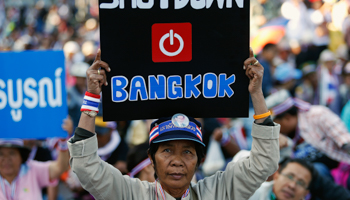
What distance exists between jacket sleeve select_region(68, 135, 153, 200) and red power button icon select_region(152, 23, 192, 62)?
58 centimetres

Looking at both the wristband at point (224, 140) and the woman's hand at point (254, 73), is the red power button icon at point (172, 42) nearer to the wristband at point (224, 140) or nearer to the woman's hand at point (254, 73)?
the woman's hand at point (254, 73)

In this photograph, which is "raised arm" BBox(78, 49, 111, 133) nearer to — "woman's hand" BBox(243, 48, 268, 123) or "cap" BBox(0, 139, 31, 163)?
"woman's hand" BBox(243, 48, 268, 123)

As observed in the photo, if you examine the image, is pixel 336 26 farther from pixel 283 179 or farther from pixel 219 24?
pixel 219 24

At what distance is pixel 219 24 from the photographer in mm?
2473

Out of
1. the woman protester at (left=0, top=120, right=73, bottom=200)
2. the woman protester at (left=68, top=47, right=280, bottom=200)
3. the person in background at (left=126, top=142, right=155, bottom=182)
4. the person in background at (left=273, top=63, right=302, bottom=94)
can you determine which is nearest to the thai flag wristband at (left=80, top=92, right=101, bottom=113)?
the woman protester at (left=68, top=47, right=280, bottom=200)

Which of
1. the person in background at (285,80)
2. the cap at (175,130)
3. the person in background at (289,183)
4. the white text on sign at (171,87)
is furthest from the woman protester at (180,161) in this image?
the person in background at (285,80)

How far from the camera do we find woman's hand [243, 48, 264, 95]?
2.42m

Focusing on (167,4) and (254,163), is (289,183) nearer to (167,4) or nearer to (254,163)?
(254,163)

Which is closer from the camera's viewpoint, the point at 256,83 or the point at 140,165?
the point at 256,83

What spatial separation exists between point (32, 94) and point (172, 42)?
158 cm

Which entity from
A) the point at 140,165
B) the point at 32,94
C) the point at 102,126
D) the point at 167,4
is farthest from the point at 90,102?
the point at 102,126

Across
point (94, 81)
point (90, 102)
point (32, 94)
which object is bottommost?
point (32, 94)

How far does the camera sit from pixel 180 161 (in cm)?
234

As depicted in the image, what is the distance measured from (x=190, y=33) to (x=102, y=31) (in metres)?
0.47
